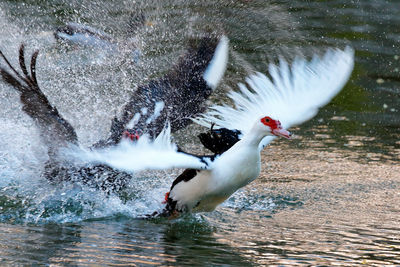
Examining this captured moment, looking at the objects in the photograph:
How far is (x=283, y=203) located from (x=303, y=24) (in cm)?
588

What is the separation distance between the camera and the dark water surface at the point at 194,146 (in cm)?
436

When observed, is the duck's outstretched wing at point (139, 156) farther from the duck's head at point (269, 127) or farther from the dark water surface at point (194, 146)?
the duck's head at point (269, 127)

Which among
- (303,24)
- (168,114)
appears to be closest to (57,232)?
(168,114)

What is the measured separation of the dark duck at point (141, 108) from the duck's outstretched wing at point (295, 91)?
1.44 feet

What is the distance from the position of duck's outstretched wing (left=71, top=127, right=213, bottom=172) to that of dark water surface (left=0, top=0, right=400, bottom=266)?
0.54 metres

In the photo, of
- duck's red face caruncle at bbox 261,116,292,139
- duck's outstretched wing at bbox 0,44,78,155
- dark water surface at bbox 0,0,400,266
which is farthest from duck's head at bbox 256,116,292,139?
duck's outstretched wing at bbox 0,44,78,155

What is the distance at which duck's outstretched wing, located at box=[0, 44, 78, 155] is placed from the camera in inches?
191

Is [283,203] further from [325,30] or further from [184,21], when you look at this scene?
[325,30]

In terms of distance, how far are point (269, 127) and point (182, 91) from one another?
4.41 ft

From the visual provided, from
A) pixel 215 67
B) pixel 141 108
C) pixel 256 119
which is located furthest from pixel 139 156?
pixel 215 67

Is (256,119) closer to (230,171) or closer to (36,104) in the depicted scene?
(230,171)

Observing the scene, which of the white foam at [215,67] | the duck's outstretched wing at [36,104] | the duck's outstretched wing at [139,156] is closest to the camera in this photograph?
the duck's outstretched wing at [139,156]

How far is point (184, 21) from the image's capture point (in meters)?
9.66

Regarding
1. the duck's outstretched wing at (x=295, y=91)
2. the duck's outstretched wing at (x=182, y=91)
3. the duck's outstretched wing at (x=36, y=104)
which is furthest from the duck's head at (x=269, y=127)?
the duck's outstretched wing at (x=36, y=104)
